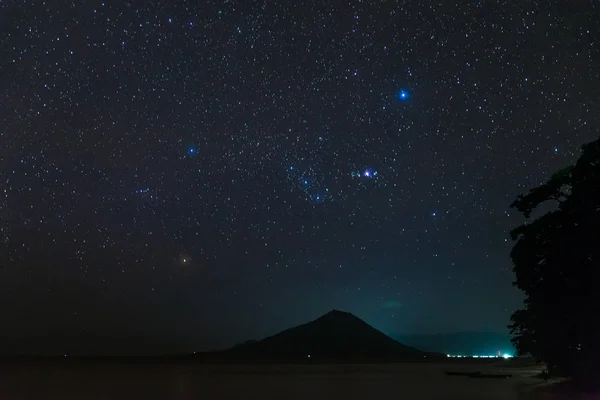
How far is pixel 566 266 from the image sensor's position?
122ft

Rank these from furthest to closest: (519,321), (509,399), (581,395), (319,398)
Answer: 1. (519,321)
2. (319,398)
3. (509,399)
4. (581,395)

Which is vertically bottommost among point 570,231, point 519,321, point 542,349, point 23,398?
point 23,398

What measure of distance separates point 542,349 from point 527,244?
20.8 feet

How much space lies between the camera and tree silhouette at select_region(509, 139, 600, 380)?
35.6 meters

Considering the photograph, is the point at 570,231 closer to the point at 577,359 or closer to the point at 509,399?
the point at 577,359

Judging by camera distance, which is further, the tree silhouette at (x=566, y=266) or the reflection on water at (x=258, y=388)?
the reflection on water at (x=258, y=388)

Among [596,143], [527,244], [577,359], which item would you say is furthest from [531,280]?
[596,143]

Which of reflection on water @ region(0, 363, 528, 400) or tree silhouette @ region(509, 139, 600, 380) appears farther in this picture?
reflection on water @ region(0, 363, 528, 400)

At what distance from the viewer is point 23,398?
4612 cm

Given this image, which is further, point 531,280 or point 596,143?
point 531,280

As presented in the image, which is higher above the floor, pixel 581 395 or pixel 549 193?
pixel 549 193

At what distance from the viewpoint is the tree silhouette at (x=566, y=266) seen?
117 feet

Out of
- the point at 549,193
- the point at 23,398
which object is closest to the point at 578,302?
the point at 549,193

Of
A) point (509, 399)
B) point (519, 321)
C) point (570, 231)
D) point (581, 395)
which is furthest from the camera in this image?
point (519, 321)
